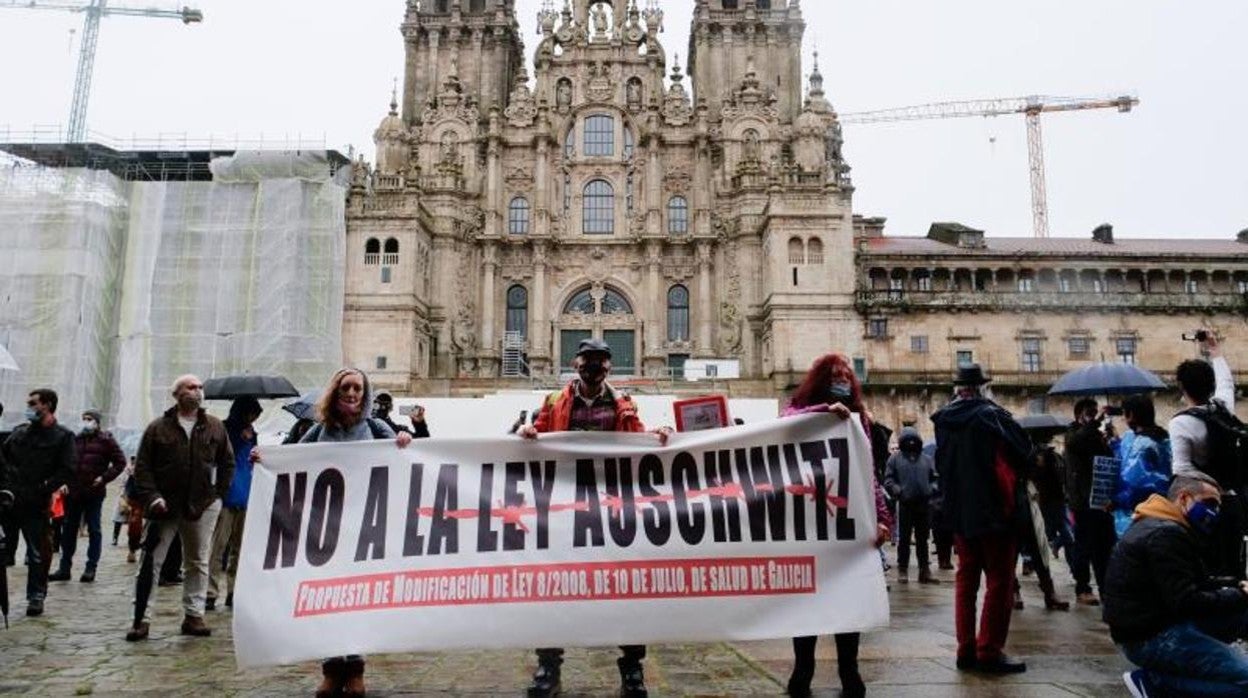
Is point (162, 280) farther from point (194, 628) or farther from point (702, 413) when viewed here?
point (702, 413)

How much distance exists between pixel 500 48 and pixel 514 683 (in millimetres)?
55745

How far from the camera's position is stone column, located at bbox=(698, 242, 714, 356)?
50.4 metres

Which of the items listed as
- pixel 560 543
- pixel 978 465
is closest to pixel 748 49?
pixel 978 465

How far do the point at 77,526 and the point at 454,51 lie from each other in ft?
157

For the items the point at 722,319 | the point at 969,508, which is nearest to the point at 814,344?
the point at 722,319

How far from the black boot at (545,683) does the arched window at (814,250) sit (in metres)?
43.0

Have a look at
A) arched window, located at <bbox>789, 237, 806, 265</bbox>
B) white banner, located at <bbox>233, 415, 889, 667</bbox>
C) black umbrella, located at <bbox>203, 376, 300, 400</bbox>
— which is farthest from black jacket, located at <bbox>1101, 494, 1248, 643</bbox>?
arched window, located at <bbox>789, 237, 806, 265</bbox>

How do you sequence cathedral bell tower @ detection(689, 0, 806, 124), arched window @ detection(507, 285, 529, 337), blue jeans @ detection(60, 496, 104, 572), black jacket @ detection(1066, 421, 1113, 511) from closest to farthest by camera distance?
black jacket @ detection(1066, 421, 1113, 511), blue jeans @ detection(60, 496, 104, 572), arched window @ detection(507, 285, 529, 337), cathedral bell tower @ detection(689, 0, 806, 124)

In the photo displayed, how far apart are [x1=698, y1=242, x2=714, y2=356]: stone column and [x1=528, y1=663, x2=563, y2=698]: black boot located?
44.3 metres

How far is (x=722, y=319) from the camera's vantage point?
50.8 m

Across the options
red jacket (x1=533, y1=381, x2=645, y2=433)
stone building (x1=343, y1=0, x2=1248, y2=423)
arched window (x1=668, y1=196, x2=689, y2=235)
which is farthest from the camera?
arched window (x1=668, y1=196, x2=689, y2=235)

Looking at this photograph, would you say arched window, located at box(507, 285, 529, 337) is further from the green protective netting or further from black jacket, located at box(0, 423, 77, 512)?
black jacket, located at box(0, 423, 77, 512)

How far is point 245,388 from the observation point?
15539mm

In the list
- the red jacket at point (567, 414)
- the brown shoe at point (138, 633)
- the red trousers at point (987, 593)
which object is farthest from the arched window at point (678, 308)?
the red jacket at point (567, 414)
